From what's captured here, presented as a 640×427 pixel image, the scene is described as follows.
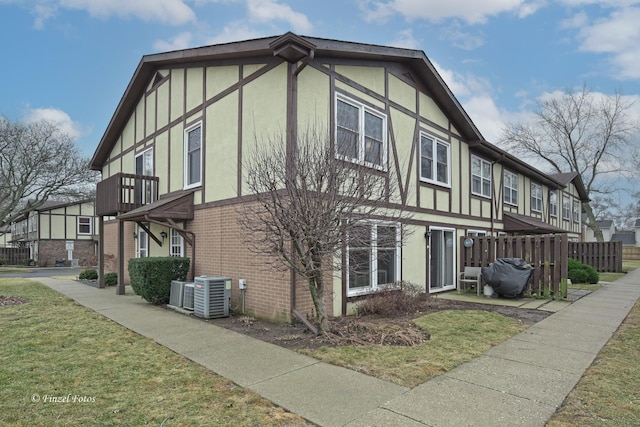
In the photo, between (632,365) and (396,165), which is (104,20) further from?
(632,365)

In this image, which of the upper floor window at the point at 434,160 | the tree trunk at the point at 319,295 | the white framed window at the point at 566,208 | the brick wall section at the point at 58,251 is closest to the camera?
the tree trunk at the point at 319,295

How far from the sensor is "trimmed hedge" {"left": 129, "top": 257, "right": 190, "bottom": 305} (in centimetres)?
1020

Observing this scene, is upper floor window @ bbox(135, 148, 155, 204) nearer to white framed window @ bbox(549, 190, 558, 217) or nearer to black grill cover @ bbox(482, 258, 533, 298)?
black grill cover @ bbox(482, 258, 533, 298)

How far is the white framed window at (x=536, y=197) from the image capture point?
21.0 m

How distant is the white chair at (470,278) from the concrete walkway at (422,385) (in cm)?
427

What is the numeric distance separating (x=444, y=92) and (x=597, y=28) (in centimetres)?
650

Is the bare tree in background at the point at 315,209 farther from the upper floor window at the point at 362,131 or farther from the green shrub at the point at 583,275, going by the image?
the green shrub at the point at 583,275

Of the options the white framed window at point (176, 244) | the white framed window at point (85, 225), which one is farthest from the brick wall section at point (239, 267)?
the white framed window at point (85, 225)

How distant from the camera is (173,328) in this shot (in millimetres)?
7656

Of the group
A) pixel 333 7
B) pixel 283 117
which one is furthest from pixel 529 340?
pixel 333 7

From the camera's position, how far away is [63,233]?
1515 inches

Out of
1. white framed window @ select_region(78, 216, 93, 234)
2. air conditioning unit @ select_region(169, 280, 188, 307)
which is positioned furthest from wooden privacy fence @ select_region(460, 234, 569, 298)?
white framed window @ select_region(78, 216, 93, 234)

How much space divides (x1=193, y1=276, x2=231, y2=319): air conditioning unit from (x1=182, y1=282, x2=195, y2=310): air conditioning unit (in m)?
0.40

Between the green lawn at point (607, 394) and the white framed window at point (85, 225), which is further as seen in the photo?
the white framed window at point (85, 225)
